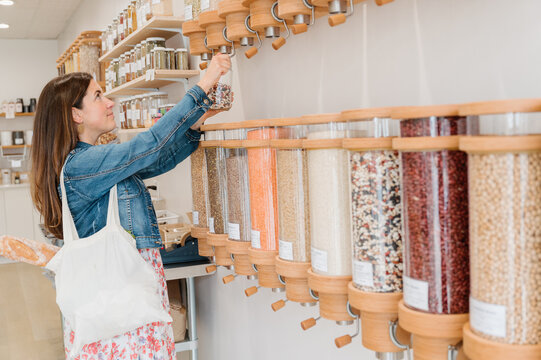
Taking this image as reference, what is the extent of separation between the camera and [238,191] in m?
1.61

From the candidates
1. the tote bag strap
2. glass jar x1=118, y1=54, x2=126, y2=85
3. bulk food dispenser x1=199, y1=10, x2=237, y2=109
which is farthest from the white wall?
glass jar x1=118, y1=54, x2=126, y2=85

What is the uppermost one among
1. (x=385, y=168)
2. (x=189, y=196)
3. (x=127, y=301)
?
(x=385, y=168)

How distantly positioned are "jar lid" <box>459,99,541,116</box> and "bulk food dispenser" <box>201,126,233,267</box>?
99 centimetres

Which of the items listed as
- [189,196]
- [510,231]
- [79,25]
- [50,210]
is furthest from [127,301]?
[79,25]

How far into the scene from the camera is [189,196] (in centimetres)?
320

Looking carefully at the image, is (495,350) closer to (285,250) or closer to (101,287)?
(285,250)

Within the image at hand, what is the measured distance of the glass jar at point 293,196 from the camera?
1312mm

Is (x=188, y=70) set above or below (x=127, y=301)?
above

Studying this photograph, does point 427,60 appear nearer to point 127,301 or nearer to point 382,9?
point 382,9

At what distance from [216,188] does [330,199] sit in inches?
26.3

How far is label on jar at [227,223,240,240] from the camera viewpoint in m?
1.62

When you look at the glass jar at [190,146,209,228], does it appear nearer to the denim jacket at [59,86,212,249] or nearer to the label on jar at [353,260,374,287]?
the denim jacket at [59,86,212,249]

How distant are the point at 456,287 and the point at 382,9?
2.69 feet

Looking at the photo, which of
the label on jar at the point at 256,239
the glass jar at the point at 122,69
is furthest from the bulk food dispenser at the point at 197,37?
the glass jar at the point at 122,69
